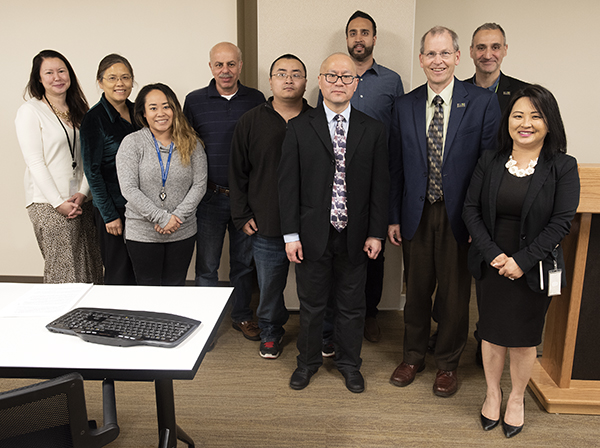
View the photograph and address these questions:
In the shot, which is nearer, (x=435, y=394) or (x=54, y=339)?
(x=54, y=339)

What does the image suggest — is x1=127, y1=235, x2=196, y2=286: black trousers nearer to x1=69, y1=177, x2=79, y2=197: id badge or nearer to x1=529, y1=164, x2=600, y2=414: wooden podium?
x1=69, y1=177, x2=79, y2=197: id badge

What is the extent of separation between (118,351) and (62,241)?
1.68 m

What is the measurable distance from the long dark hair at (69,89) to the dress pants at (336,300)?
1.66 meters

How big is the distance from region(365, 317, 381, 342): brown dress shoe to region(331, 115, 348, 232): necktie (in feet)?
3.50

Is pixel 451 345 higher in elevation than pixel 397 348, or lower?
higher

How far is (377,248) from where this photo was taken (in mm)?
2404

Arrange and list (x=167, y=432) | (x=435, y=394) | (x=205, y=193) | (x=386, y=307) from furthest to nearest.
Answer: (x=386, y=307)
(x=205, y=193)
(x=435, y=394)
(x=167, y=432)

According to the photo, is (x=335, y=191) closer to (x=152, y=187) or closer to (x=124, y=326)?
(x=152, y=187)

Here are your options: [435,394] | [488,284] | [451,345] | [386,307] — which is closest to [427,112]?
[488,284]

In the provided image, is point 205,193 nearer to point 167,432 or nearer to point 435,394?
point 167,432

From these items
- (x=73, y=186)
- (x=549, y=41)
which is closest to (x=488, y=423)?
(x=73, y=186)

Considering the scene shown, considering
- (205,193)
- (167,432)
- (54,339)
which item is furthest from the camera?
(205,193)

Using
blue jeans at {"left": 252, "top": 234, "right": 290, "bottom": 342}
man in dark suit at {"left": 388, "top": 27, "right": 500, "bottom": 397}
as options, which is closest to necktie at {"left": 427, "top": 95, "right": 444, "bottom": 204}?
man in dark suit at {"left": 388, "top": 27, "right": 500, "bottom": 397}

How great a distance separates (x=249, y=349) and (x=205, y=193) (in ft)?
3.35
